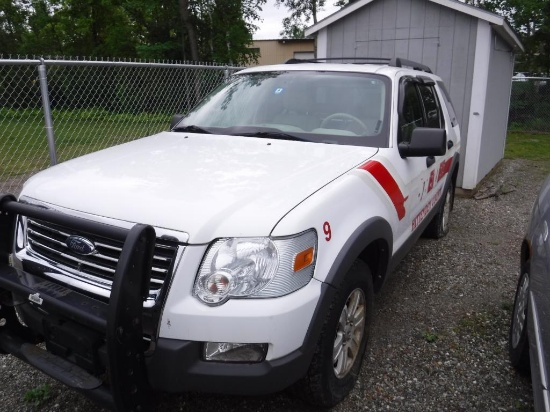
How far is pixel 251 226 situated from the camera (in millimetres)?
1982

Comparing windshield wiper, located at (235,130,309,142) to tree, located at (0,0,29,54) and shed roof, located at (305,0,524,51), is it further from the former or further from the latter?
tree, located at (0,0,29,54)

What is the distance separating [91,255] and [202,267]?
0.54 metres

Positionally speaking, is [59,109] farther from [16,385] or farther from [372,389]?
[372,389]

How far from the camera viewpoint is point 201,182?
7.79 ft

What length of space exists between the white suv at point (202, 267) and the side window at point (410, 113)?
0.34m

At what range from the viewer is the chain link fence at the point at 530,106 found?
49.2ft

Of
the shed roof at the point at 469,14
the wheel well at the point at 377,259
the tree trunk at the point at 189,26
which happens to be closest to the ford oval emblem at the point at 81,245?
the wheel well at the point at 377,259

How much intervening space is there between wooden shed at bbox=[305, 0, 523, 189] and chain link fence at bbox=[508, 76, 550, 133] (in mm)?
7407

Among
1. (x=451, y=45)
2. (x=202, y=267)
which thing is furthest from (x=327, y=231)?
(x=451, y=45)

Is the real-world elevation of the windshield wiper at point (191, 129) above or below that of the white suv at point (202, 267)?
above

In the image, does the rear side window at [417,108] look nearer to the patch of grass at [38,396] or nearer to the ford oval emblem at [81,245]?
the ford oval emblem at [81,245]

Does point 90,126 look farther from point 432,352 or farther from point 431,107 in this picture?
point 432,352

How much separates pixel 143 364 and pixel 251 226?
2.29ft

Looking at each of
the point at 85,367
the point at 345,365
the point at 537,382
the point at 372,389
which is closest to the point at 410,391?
the point at 372,389
